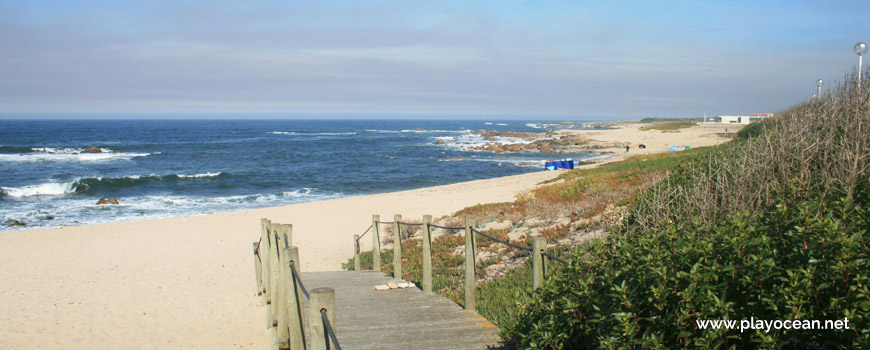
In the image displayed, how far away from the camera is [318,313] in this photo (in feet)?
10.4

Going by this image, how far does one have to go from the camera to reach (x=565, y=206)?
14188 millimetres

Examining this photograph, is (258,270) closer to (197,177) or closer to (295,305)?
(295,305)

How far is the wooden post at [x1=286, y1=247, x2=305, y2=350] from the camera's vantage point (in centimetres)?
441

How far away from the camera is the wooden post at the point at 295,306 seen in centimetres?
441

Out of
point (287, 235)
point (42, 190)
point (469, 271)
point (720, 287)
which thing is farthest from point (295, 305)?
point (42, 190)

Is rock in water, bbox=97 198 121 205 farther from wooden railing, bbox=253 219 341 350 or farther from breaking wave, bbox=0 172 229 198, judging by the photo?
wooden railing, bbox=253 219 341 350

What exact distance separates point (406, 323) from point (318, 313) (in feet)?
8.64

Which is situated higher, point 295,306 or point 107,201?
point 295,306

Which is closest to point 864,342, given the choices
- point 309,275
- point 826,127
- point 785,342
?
point 785,342

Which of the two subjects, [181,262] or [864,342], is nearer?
[864,342]

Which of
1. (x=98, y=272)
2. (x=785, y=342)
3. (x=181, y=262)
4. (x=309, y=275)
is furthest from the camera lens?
(x=181, y=262)

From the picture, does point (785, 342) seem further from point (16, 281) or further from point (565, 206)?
point (16, 281)

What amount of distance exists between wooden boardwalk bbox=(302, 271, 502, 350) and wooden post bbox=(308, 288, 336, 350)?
1821 millimetres

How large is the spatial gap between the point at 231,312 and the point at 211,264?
4.33m
